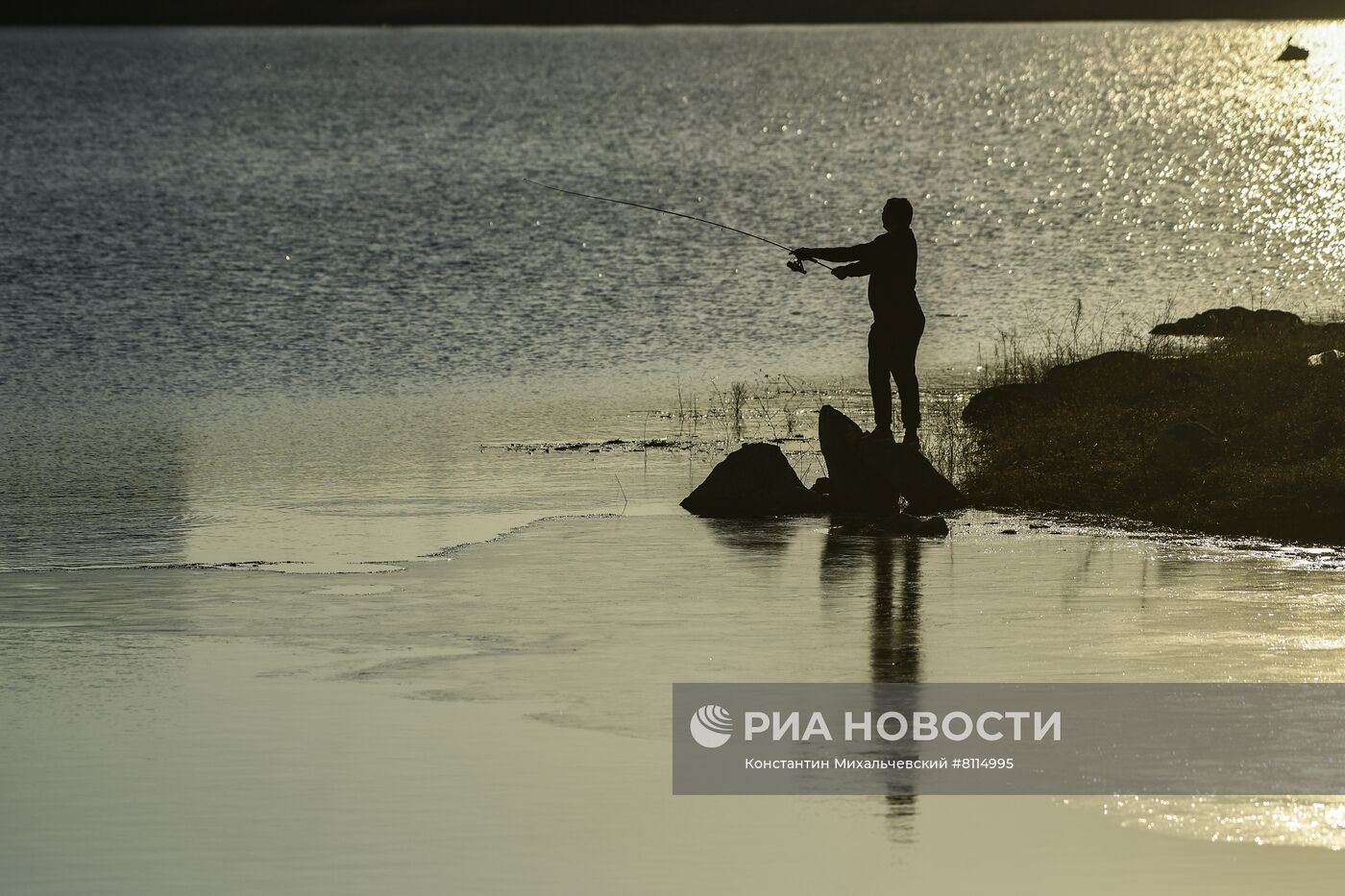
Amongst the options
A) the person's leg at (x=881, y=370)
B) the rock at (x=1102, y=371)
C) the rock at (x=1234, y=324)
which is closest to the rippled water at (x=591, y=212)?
the rock at (x=1234, y=324)

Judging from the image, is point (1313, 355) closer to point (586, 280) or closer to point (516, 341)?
point (516, 341)

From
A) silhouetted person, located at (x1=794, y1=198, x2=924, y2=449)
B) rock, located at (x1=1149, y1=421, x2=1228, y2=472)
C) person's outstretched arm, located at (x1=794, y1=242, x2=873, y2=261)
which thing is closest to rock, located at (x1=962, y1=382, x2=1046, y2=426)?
rock, located at (x1=1149, y1=421, x2=1228, y2=472)

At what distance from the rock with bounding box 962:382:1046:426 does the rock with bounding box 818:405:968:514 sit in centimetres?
397

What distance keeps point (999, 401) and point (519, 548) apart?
21.8 ft

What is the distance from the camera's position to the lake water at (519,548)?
7.74m

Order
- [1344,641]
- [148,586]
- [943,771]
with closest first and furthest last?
[943,771]
[1344,641]
[148,586]

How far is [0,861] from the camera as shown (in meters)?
7.61

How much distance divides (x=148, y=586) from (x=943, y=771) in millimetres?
5647

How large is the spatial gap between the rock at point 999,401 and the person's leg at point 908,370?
3.55 m

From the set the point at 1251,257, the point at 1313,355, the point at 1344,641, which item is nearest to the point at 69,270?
the point at 1251,257

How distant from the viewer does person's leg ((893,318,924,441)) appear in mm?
14359
